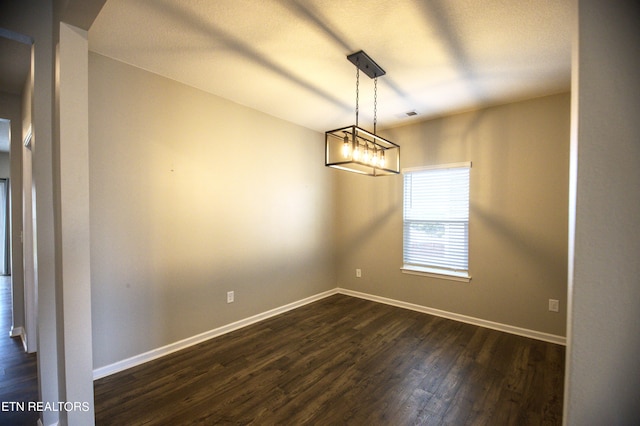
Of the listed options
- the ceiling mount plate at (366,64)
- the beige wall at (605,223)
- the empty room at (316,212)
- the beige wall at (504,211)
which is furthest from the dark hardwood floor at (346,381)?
the ceiling mount plate at (366,64)

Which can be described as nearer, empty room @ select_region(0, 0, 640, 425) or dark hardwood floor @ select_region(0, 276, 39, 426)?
empty room @ select_region(0, 0, 640, 425)

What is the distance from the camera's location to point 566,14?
1819mm

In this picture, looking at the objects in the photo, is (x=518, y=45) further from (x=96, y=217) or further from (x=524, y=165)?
(x=96, y=217)

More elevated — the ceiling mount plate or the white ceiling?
the white ceiling

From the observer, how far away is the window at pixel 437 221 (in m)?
3.72

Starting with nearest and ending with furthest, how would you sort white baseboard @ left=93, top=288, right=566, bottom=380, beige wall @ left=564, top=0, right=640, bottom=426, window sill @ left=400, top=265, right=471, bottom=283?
beige wall @ left=564, top=0, right=640, bottom=426, white baseboard @ left=93, top=288, right=566, bottom=380, window sill @ left=400, top=265, right=471, bottom=283

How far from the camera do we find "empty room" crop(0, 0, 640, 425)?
27.0 inches

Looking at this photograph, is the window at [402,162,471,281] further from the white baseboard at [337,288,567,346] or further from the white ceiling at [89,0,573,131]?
the white ceiling at [89,0,573,131]

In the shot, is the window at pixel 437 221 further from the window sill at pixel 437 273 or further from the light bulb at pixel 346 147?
the light bulb at pixel 346 147

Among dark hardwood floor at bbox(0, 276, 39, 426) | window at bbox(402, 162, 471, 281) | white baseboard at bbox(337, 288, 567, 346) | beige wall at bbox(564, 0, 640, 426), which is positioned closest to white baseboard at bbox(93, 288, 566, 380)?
white baseboard at bbox(337, 288, 567, 346)

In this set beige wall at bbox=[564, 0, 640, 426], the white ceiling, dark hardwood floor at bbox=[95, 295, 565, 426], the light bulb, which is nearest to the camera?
beige wall at bbox=[564, 0, 640, 426]

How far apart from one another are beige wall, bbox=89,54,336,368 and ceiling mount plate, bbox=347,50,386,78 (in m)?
1.67

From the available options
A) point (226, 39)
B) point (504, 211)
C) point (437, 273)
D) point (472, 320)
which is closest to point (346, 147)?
point (226, 39)

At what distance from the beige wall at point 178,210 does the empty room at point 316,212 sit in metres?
0.02
